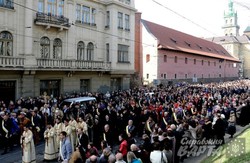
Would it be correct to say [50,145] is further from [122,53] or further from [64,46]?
[122,53]

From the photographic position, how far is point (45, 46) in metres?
25.2

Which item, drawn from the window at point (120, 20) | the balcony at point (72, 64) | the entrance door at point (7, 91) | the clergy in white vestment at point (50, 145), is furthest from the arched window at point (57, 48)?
the clergy in white vestment at point (50, 145)

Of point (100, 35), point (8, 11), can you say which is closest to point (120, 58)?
point (100, 35)

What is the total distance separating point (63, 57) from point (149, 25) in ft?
Answer: 82.8

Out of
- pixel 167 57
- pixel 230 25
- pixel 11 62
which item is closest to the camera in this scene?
pixel 11 62

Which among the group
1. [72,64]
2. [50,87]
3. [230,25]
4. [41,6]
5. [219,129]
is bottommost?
[219,129]

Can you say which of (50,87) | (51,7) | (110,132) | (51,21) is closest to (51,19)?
(51,21)

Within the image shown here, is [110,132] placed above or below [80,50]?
below

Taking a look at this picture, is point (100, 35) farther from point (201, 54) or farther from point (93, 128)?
point (201, 54)

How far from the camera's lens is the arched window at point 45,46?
2491 cm

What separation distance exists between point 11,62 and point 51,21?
18.1ft

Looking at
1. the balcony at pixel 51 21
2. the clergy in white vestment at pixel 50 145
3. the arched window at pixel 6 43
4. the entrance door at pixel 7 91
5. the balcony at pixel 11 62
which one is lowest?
the clergy in white vestment at pixel 50 145

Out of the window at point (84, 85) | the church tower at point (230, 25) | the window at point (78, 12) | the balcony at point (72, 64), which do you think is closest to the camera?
the balcony at point (72, 64)

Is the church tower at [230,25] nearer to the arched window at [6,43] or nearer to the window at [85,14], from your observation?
the window at [85,14]
